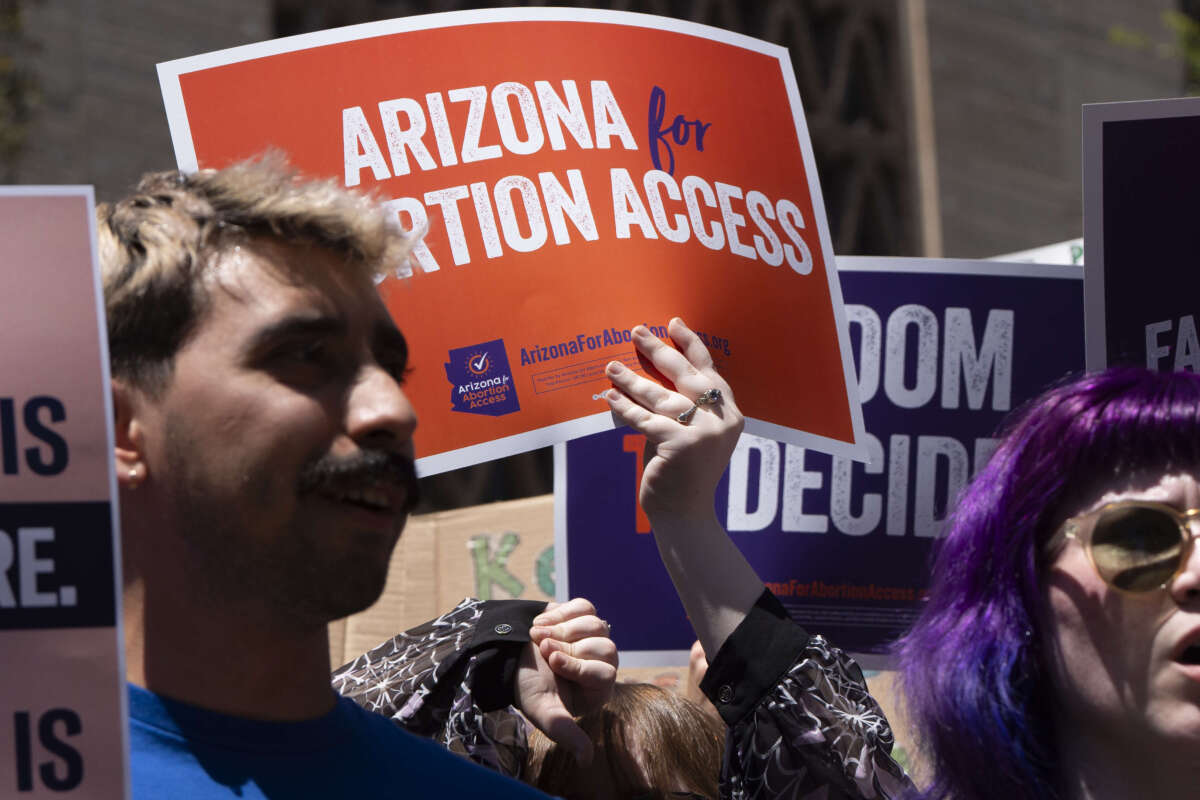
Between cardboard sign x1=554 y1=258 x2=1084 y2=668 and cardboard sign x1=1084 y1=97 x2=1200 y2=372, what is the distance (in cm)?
55

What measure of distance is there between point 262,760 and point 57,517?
1.05 feet

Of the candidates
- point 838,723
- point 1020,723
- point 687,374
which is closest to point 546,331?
point 687,374

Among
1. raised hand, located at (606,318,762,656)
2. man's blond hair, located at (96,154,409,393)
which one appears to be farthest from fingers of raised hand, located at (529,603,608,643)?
man's blond hair, located at (96,154,409,393)

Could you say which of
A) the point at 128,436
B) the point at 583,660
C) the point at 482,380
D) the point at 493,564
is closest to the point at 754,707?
the point at 583,660

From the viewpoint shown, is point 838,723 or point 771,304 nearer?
point 838,723

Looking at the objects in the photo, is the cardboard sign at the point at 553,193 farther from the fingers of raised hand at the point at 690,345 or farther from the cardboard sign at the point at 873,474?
the cardboard sign at the point at 873,474

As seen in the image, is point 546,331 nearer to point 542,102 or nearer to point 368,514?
point 542,102

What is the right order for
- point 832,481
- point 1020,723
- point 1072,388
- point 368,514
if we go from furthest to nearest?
point 832,481, point 1072,388, point 1020,723, point 368,514

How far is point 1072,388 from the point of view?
82.4 inches

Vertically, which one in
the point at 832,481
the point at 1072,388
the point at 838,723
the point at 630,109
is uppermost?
the point at 630,109

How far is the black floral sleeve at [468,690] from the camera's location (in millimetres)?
2256

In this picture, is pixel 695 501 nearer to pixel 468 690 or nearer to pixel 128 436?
pixel 468 690

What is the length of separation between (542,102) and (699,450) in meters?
0.62

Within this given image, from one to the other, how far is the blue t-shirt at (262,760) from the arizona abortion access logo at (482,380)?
28.6 inches
